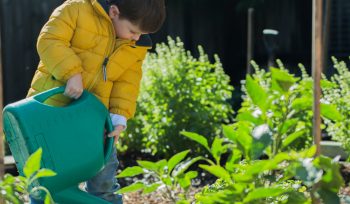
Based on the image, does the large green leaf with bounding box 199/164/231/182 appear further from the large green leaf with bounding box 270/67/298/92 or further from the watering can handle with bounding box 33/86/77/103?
the watering can handle with bounding box 33/86/77/103

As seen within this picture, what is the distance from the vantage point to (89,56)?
2984 mm

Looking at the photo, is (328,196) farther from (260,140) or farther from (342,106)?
(342,106)

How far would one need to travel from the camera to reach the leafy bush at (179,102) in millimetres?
5875

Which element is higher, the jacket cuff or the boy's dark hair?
the boy's dark hair

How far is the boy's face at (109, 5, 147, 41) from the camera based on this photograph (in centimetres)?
293

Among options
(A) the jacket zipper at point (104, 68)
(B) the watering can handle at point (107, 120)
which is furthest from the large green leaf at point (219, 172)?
(A) the jacket zipper at point (104, 68)

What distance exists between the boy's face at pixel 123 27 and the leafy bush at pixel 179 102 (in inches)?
112

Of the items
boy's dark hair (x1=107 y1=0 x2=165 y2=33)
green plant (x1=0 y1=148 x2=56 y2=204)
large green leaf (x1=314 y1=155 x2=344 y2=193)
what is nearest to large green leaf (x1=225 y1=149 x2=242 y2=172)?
large green leaf (x1=314 y1=155 x2=344 y2=193)

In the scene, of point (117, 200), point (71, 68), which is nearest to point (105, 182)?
point (117, 200)

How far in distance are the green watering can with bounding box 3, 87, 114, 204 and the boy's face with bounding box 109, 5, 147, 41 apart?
0.38 metres

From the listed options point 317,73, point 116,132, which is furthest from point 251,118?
point 116,132

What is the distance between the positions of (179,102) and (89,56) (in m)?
2.93

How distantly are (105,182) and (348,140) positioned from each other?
2.02m

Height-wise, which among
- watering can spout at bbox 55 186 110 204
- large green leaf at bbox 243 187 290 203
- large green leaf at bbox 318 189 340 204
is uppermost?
large green leaf at bbox 243 187 290 203
